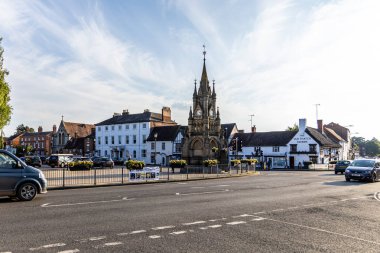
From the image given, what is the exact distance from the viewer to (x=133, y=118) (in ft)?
263

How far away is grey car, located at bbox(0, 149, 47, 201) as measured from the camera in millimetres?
13289

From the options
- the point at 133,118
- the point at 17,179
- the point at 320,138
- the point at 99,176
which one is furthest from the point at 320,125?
the point at 17,179

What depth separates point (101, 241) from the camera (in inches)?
295

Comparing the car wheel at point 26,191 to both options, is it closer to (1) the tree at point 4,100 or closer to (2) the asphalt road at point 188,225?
(2) the asphalt road at point 188,225

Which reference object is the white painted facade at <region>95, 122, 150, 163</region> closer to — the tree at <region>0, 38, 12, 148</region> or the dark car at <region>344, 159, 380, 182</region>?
the tree at <region>0, 38, 12, 148</region>

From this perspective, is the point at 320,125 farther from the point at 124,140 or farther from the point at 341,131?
the point at 124,140

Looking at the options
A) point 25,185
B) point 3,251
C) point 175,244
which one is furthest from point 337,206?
point 25,185

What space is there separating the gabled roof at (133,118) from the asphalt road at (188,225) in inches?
2487

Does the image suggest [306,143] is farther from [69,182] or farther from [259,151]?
[69,182]

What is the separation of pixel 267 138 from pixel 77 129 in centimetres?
5321

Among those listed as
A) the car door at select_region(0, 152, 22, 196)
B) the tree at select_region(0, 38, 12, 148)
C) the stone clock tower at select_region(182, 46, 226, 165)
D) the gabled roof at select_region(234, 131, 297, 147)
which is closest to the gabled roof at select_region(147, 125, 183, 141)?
the gabled roof at select_region(234, 131, 297, 147)

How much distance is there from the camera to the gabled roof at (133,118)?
3034 inches

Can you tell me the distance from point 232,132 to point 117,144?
92.8 feet

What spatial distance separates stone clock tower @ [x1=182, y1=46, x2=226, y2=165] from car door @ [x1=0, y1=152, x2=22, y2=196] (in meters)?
31.0
